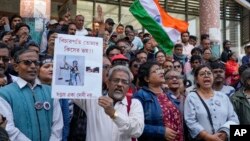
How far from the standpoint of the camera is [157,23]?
761cm

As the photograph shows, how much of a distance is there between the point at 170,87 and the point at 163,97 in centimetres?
66

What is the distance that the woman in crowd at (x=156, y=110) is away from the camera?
4.68 metres

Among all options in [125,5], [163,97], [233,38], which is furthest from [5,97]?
[233,38]

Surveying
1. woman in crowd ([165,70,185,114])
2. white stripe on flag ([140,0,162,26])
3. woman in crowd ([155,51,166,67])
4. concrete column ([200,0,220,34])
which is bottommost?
woman in crowd ([165,70,185,114])

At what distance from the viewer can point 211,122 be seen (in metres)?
4.85

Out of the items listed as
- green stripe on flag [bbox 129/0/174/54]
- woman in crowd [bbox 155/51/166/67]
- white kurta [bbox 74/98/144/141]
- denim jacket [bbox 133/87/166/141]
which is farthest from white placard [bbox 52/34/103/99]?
woman in crowd [bbox 155/51/166/67]

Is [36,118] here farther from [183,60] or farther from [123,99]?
[183,60]

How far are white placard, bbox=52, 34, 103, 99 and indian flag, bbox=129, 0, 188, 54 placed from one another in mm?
3635

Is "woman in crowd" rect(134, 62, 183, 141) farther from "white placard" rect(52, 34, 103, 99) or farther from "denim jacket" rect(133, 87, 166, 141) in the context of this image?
"white placard" rect(52, 34, 103, 99)

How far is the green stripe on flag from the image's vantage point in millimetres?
7469

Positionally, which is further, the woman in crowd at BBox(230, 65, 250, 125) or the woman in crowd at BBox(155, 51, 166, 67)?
the woman in crowd at BBox(155, 51, 166, 67)

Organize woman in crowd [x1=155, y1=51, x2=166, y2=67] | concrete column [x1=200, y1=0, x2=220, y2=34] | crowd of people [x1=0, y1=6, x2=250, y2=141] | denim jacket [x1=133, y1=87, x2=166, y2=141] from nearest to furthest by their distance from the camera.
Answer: crowd of people [x1=0, y1=6, x2=250, y2=141], denim jacket [x1=133, y1=87, x2=166, y2=141], woman in crowd [x1=155, y1=51, x2=166, y2=67], concrete column [x1=200, y1=0, x2=220, y2=34]

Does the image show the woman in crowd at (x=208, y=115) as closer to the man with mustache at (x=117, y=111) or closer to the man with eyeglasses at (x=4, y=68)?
the man with mustache at (x=117, y=111)

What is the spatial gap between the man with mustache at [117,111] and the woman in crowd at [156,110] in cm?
59
